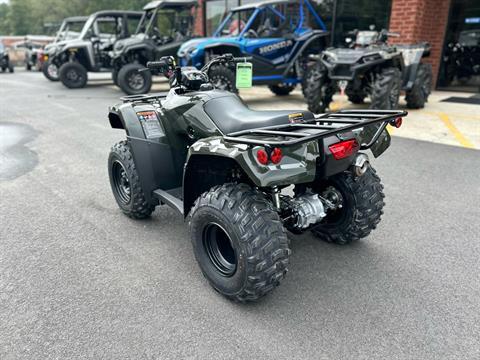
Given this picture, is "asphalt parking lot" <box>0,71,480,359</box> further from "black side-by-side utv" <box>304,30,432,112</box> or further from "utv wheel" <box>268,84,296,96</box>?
"utv wheel" <box>268,84,296,96</box>

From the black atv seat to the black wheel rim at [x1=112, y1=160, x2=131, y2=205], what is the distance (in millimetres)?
1242

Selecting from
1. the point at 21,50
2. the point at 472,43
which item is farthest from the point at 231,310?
the point at 21,50

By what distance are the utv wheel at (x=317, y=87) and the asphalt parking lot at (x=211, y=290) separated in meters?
3.74

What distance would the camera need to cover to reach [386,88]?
714 centimetres

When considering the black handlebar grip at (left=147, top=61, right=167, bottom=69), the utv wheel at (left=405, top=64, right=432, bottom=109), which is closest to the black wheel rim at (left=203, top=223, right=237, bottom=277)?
the black handlebar grip at (left=147, top=61, right=167, bottom=69)

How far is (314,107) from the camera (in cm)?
820

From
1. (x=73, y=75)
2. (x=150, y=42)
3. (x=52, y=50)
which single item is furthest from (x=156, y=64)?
(x=52, y=50)

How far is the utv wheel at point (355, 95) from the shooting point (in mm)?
8323

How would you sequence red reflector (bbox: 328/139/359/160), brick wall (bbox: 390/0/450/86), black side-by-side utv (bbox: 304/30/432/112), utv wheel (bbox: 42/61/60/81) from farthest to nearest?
utv wheel (bbox: 42/61/60/81)
brick wall (bbox: 390/0/450/86)
black side-by-side utv (bbox: 304/30/432/112)
red reflector (bbox: 328/139/359/160)

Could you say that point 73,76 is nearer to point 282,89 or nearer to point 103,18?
point 103,18

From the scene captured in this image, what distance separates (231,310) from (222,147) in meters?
0.99

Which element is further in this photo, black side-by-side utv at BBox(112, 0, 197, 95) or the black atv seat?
black side-by-side utv at BBox(112, 0, 197, 95)

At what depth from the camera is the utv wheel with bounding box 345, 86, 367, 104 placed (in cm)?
832

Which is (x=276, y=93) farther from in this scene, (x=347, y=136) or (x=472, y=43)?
(x=347, y=136)
